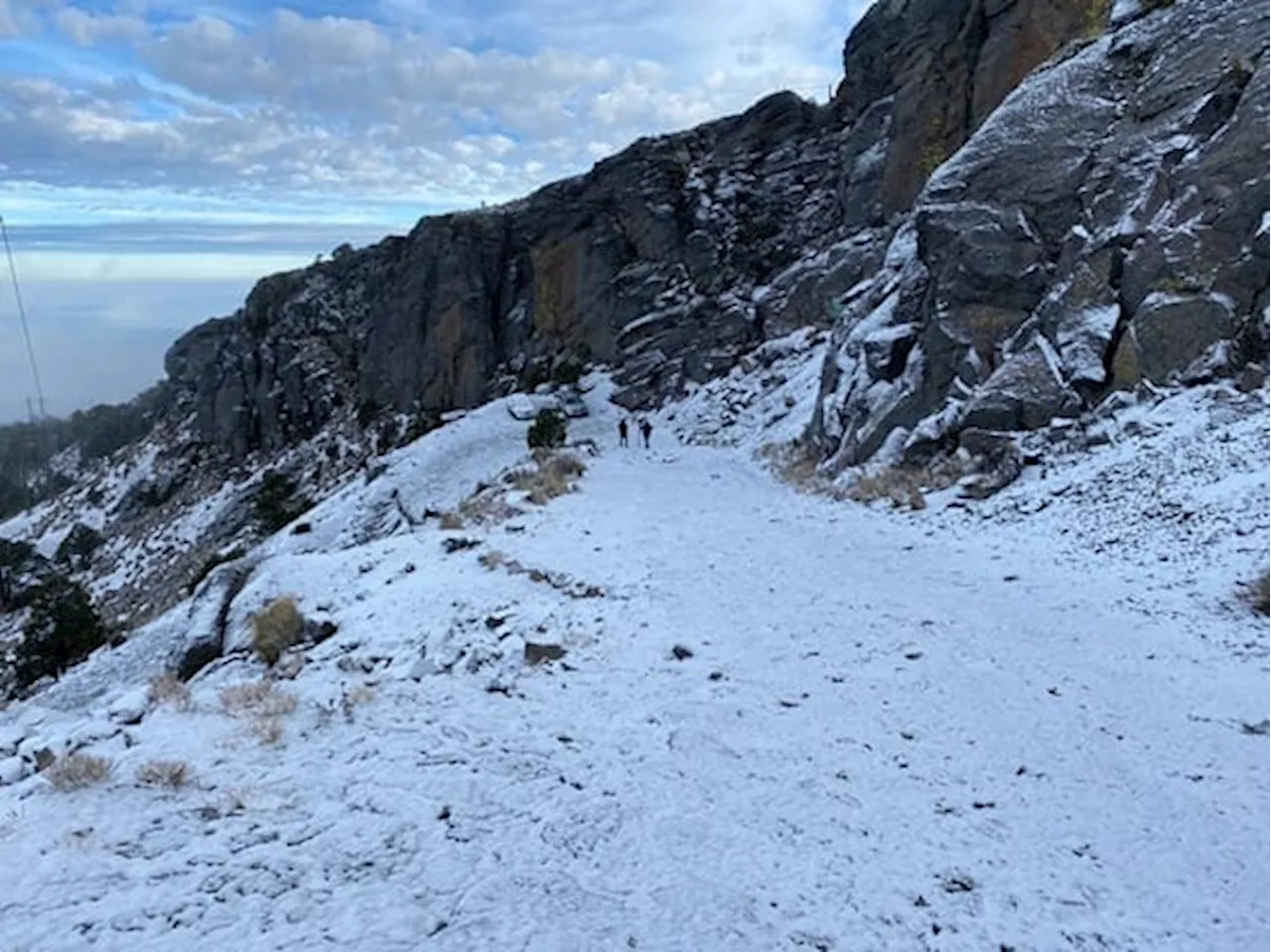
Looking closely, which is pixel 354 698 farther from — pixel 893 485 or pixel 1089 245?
pixel 1089 245

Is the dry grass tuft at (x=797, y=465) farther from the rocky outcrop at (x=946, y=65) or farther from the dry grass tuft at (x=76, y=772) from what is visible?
the rocky outcrop at (x=946, y=65)

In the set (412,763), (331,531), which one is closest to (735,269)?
(331,531)

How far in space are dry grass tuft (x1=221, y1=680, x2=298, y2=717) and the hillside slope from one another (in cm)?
19

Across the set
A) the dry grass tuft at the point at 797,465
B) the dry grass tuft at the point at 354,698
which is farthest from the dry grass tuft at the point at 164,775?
the dry grass tuft at the point at 797,465

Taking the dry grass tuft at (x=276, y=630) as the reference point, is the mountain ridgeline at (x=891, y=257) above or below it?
above

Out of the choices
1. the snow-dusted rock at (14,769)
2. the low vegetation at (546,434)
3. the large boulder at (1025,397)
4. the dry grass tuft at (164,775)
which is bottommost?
the low vegetation at (546,434)

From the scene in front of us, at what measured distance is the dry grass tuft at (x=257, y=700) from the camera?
7.98 meters

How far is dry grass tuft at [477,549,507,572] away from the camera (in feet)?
43.6

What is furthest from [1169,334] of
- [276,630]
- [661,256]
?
[661,256]

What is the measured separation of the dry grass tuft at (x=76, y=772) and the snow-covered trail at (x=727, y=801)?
6.2 inches

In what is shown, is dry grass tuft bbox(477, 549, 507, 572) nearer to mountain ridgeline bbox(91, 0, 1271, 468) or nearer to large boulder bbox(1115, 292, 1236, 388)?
mountain ridgeline bbox(91, 0, 1271, 468)

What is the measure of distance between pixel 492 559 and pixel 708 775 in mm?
7301

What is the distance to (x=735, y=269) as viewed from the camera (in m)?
54.7

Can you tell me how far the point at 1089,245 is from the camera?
1819 cm
